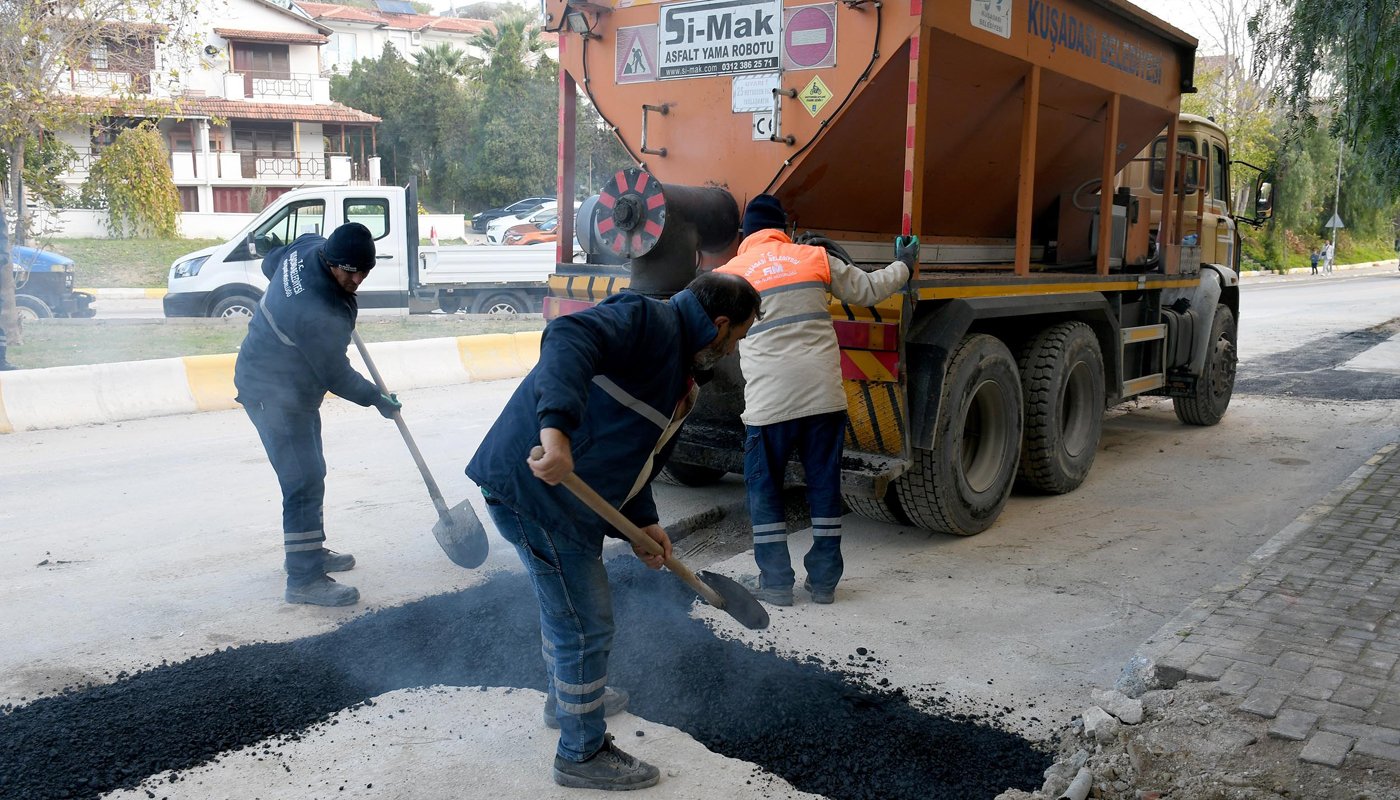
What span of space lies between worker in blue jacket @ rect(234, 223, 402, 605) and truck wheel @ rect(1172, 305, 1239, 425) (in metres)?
6.54

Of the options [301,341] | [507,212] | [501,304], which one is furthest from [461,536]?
[507,212]

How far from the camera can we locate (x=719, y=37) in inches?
218

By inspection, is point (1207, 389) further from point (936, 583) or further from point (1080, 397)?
point (936, 583)

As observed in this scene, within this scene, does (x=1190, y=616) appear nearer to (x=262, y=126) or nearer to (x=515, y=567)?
(x=515, y=567)

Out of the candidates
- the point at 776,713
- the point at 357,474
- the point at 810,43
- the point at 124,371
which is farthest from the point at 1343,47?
the point at 124,371

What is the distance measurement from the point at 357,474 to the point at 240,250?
724cm

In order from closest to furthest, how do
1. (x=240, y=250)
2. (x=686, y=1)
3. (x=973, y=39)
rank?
(x=973, y=39) → (x=686, y=1) → (x=240, y=250)

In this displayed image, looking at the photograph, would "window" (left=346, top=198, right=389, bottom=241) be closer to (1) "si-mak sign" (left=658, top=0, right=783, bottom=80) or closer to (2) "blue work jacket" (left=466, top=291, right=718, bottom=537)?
(1) "si-mak sign" (left=658, top=0, right=783, bottom=80)

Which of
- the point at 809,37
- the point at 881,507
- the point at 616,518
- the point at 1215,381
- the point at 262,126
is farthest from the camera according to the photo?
the point at 262,126

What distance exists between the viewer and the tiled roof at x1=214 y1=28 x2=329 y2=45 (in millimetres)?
37969

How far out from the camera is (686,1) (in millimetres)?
5617

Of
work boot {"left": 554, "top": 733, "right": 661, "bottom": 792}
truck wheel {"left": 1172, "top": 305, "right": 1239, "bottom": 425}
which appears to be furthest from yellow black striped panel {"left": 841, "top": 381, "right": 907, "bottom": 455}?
truck wheel {"left": 1172, "top": 305, "right": 1239, "bottom": 425}

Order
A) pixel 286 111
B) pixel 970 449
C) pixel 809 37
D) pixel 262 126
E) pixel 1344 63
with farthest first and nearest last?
1. pixel 262 126
2. pixel 286 111
3. pixel 1344 63
4. pixel 970 449
5. pixel 809 37

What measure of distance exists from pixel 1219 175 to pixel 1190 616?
20.6 feet
